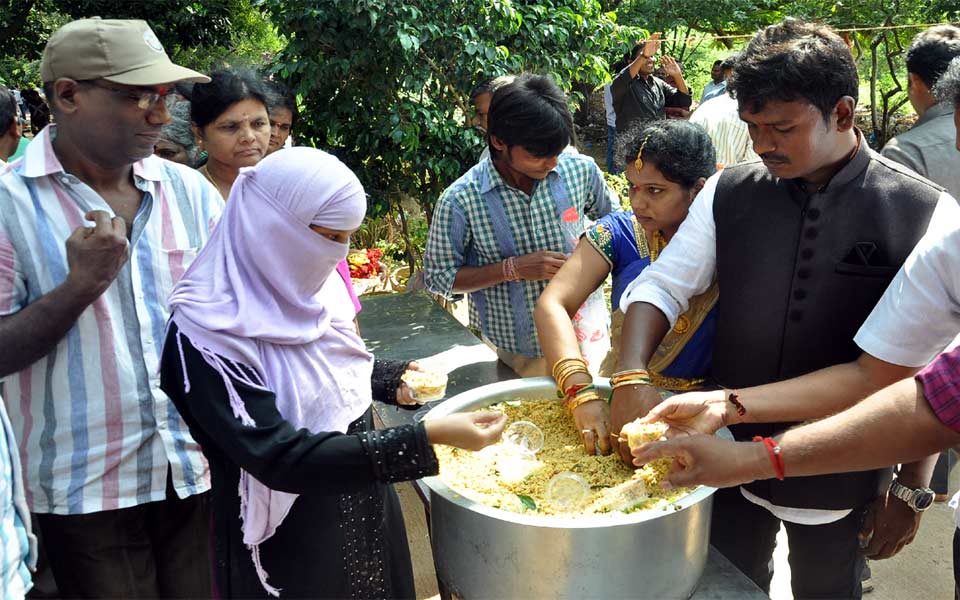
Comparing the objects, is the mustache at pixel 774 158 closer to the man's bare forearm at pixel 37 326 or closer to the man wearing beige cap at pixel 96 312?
the man wearing beige cap at pixel 96 312

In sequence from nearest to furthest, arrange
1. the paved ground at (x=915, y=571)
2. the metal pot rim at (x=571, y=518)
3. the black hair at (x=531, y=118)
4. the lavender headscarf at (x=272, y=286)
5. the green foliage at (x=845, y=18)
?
the metal pot rim at (x=571, y=518), the lavender headscarf at (x=272, y=286), the black hair at (x=531, y=118), the paved ground at (x=915, y=571), the green foliage at (x=845, y=18)

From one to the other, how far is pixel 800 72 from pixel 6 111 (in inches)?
146

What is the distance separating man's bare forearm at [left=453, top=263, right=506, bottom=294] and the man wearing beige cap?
4.12ft

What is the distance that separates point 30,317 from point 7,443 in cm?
33

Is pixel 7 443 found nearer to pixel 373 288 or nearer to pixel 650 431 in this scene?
pixel 650 431

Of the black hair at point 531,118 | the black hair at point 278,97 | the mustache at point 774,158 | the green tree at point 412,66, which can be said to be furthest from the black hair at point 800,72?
the green tree at point 412,66

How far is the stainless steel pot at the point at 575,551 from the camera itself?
144 centimetres

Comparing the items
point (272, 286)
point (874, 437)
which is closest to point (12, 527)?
point (272, 286)

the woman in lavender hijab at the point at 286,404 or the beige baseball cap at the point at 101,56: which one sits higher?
the beige baseball cap at the point at 101,56

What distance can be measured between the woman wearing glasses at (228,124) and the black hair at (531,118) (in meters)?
0.96

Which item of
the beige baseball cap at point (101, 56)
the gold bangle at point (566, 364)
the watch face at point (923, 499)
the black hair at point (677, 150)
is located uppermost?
the beige baseball cap at point (101, 56)

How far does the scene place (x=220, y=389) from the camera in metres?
1.50

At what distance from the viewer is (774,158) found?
1844 millimetres

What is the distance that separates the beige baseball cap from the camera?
192cm
